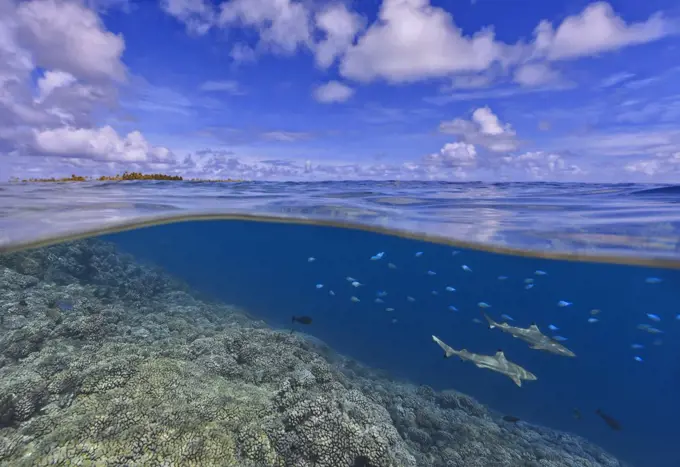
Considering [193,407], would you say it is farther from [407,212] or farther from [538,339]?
[407,212]

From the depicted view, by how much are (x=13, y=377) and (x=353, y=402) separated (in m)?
6.06

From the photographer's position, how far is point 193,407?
5117 millimetres

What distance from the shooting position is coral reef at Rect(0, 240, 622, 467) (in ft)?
14.8

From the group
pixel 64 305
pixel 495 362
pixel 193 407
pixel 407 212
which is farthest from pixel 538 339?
pixel 64 305

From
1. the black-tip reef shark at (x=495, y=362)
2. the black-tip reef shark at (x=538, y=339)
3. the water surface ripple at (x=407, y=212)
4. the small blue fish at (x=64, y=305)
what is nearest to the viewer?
the black-tip reef shark at (x=495, y=362)

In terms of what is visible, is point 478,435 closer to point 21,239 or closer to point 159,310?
point 159,310

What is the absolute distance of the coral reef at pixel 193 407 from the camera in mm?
4508

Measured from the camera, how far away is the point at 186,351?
24.4ft

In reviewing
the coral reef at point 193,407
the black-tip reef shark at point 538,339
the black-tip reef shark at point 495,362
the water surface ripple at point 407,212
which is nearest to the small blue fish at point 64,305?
the coral reef at point 193,407

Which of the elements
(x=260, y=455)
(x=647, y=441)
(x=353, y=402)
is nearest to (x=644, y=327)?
(x=353, y=402)

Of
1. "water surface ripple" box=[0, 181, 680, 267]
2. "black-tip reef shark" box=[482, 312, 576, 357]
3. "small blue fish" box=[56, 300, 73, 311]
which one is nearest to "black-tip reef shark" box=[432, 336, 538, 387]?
"black-tip reef shark" box=[482, 312, 576, 357]

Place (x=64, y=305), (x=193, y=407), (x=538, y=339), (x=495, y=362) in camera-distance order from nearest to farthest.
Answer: (x=193, y=407) < (x=495, y=362) < (x=538, y=339) < (x=64, y=305)

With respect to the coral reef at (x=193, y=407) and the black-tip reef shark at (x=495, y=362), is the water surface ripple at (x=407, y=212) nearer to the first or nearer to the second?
the coral reef at (x=193, y=407)

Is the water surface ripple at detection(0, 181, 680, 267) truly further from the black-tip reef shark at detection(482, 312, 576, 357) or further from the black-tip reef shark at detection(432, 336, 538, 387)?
the black-tip reef shark at detection(432, 336, 538, 387)
